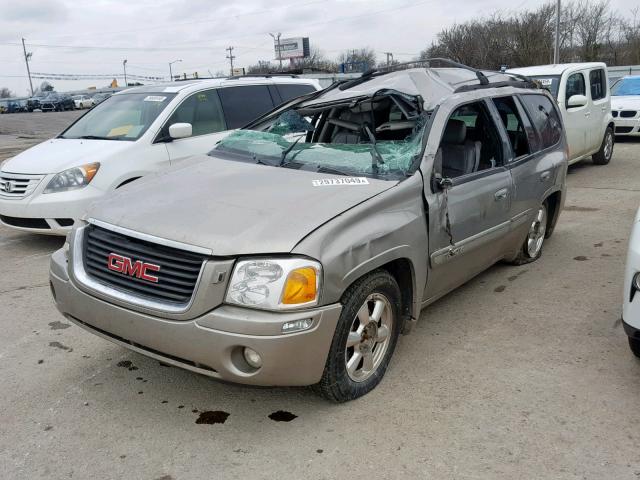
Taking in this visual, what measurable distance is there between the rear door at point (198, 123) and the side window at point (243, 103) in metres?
0.11

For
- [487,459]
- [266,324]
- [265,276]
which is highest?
[265,276]

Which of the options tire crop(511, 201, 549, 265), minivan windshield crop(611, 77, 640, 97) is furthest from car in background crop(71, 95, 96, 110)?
tire crop(511, 201, 549, 265)

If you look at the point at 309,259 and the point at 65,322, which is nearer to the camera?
the point at 309,259

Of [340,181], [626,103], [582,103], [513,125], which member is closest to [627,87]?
[626,103]

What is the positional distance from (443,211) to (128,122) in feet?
14.4

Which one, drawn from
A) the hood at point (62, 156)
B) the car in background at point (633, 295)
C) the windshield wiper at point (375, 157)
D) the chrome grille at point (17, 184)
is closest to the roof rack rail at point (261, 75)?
the hood at point (62, 156)

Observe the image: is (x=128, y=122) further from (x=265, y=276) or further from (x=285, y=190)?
(x=265, y=276)

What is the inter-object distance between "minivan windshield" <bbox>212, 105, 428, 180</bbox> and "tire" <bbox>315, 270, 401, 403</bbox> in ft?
2.43

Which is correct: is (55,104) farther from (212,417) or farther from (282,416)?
(282,416)

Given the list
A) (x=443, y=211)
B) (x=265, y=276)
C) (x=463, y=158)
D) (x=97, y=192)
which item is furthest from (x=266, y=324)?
(x=97, y=192)

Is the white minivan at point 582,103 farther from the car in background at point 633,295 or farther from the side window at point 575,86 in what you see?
the car in background at point 633,295

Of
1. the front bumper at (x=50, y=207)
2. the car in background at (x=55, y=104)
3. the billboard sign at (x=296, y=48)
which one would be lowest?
the front bumper at (x=50, y=207)

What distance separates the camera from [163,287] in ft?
9.21

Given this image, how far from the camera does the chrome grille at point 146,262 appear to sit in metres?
2.77
